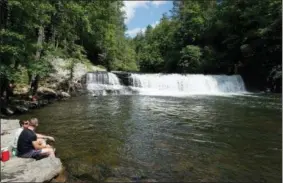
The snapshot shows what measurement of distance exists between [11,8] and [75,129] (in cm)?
619

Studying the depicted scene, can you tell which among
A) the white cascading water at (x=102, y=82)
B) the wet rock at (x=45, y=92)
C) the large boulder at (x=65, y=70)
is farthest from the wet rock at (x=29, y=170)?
the white cascading water at (x=102, y=82)

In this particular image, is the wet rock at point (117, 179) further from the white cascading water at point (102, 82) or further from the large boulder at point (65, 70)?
the white cascading water at point (102, 82)

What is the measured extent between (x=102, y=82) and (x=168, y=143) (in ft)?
52.1

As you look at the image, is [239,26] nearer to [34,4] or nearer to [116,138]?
[34,4]

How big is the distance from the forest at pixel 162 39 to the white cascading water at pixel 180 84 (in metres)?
4.18

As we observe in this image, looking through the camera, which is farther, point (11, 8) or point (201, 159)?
point (11, 8)

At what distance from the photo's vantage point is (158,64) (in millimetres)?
46656

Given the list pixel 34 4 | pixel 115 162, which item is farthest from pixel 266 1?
pixel 115 162

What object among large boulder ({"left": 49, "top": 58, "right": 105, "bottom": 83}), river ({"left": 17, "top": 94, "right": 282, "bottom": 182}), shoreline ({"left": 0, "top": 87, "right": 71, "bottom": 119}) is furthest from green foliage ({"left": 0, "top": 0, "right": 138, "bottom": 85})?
river ({"left": 17, "top": 94, "right": 282, "bottom": 182})

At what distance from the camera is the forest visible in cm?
1292

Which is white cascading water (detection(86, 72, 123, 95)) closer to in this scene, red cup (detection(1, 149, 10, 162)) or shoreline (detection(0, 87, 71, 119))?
shoreline (detection(0, 87, 71, 119))

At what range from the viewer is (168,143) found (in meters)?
8.55

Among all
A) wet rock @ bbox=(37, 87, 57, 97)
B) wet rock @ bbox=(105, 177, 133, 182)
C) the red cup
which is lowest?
wet rock @ bbox=(105, 177, 133, 182)

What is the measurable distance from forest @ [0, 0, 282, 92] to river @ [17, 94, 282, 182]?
3.12m
